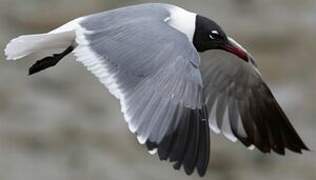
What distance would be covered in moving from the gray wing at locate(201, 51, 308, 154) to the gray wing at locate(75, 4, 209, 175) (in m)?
0.53

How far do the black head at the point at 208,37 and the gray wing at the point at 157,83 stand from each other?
0.24 metres

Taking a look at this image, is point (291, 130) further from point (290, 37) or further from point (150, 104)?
point (290, 37)

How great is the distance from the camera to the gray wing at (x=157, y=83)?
2.45m

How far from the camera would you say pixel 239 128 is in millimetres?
3109

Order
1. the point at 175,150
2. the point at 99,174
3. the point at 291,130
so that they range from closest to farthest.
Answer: the point at 175,150 < the point at 291,130 < the point at 99,174

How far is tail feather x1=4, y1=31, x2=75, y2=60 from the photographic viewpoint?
2.75 metres

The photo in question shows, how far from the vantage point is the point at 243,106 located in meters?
3.15

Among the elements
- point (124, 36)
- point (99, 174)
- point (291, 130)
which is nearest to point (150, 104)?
point (124, 36)

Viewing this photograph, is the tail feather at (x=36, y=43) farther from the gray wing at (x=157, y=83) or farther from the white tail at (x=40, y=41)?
the gray wing at (x=157, y=83)

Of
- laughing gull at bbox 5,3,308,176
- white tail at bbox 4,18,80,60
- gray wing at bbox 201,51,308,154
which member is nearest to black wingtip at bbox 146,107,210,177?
laughing gull at bbox 5,3,308,176

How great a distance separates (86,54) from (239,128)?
2.23 ft

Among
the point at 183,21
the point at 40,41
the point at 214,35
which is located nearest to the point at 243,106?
the point at 214,35

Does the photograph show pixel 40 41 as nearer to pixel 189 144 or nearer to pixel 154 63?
pixel 154 63

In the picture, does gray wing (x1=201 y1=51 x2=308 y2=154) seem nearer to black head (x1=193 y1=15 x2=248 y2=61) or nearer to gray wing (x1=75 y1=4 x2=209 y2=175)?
black head (x1=193 y1=15 x2=248 y2=61)
